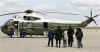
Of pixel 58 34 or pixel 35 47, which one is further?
pixel 35 47

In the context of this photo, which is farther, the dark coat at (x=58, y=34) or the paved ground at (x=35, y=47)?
the dark coat at (x=58, y=34)

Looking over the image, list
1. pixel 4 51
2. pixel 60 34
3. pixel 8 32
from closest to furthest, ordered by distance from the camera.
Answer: pixel 4 51, pixel 60 34, pixel 8 32

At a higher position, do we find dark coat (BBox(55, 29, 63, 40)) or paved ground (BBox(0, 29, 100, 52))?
dark coat (BBox(55, 29, 63, 40))

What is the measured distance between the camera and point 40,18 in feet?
136

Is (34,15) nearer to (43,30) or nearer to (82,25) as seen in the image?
(43,30)

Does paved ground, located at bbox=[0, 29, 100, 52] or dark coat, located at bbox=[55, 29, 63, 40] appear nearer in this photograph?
paved ground, located at bbox=[0, 29, 100, 52]

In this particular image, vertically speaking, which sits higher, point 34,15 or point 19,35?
point 34,15

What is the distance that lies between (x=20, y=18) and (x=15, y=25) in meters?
1.22

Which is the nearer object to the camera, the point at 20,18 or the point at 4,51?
the point at 4,51

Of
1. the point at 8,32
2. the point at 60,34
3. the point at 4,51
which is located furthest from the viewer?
the point at 8,32

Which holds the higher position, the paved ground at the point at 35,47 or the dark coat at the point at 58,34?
the dark coat at the point at 58,34

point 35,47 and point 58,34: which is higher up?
point 58,34

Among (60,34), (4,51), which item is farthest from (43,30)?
(4,51)

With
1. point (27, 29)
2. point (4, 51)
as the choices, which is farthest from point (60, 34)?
point (27, 29)
